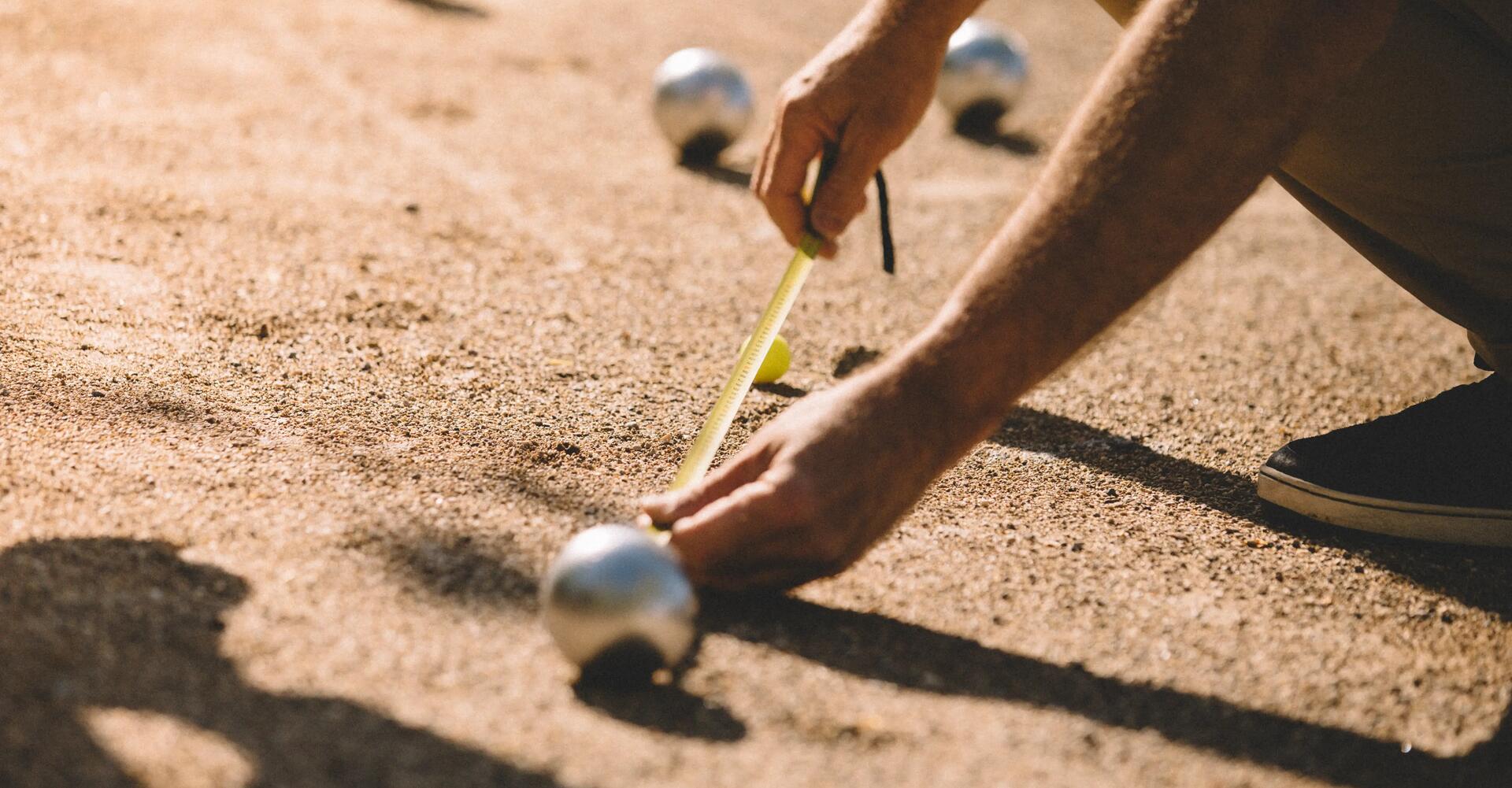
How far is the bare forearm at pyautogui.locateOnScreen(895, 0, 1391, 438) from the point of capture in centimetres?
185

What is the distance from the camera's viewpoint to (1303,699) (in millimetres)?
1995

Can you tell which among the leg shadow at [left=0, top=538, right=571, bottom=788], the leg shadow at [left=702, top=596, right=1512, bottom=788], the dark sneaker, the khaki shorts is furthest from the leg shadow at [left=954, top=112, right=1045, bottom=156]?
the leg shadow at [left=0, top=538, right=571, bottom=788]

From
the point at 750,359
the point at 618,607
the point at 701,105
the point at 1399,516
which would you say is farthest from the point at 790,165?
the point at 701,105

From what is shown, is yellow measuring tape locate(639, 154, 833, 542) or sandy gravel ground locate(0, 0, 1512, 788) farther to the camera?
yellow measuring tape locate(639, 154, 833, 542)

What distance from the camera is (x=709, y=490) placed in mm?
2045

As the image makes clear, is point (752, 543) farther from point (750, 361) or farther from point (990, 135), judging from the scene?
point (990, 135)

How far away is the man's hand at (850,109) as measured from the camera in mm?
2373

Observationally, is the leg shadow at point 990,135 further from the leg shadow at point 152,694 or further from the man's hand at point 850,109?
the leg shadow at point 152,694

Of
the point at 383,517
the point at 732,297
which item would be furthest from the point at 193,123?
the point at 383,517

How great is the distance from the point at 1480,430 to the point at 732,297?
1899 millimetres

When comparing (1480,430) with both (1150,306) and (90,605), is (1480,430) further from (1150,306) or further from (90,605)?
(90,605)

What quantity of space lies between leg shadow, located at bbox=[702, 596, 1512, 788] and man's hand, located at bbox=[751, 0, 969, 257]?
0.72 meters

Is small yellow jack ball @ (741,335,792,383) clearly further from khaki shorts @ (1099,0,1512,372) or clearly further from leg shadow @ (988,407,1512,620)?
khaki shorts @ (1099,0,1512,372)

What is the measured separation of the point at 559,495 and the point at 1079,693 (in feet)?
3.33
